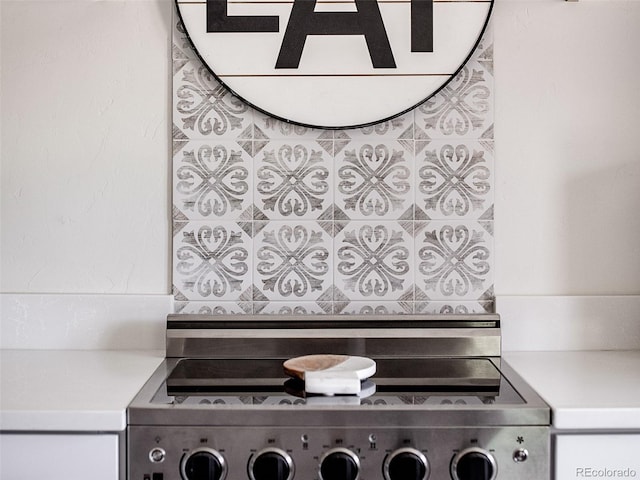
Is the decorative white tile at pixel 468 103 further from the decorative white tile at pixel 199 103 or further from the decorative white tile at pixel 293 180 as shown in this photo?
the decorative white tile at pixel 199 103

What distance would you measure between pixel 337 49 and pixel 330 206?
1.14 ft

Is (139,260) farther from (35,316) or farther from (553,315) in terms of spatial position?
(553,315)

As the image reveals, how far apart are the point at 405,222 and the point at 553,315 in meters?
0.39

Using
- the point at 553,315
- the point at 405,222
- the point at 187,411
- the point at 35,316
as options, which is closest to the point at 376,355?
the point at 405,222

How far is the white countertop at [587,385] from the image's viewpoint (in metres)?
1.11

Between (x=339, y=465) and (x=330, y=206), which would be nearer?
(x=339, y=465)

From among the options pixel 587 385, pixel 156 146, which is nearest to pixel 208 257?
pixel 156 146

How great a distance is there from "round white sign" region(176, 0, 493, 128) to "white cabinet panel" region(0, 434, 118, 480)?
80 cm

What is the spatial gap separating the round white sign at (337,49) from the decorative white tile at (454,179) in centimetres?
13

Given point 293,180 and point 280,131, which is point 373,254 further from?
point 280,131

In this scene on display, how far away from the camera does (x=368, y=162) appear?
5.20 feet

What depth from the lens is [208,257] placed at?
5.21 ft

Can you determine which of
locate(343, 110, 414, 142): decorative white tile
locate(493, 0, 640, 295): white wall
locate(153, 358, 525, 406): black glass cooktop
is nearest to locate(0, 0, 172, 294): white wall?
locate(153, 358, 525, 406): black glass cooktop

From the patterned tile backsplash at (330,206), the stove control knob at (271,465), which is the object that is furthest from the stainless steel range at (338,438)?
the patterned tile backsplash at (330,206)
